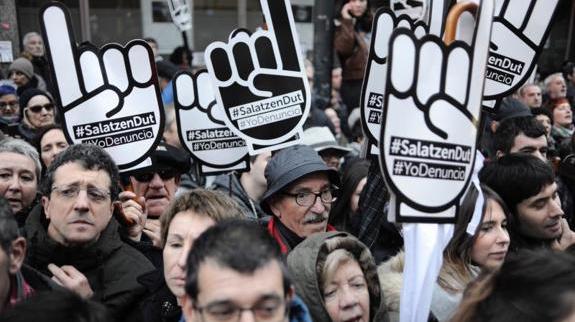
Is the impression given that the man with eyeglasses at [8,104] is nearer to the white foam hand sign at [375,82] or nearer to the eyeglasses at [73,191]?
the eyeglasses at [73,191]

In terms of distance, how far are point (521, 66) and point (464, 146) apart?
1.06 metres

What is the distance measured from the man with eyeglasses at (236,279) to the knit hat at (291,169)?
1.11 metres

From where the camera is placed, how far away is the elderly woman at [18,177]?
3080 mm

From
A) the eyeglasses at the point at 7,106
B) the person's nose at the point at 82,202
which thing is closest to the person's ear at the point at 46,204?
the person's nose at the point at 82,202

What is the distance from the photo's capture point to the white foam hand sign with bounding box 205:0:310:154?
327cm

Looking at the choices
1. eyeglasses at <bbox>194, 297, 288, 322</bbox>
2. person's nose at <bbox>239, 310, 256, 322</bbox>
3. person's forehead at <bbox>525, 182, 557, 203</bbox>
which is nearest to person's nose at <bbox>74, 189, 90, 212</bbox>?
eyeglasses at <bbox>194, 297, 288, 322</bbox>

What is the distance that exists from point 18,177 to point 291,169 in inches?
54.0

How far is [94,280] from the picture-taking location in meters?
2.54

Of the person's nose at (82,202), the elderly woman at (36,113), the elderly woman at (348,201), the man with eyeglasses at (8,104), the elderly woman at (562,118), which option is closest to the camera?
the person's nose at (82,202)

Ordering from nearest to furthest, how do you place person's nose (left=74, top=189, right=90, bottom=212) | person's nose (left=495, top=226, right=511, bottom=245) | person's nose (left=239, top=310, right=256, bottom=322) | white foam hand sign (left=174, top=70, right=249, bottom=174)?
person's nose (left=239, top=310, right=256, bottom=322) → person's nose (left=74, top=189, right=90, bottom=212) → person's nose (left=495, top=226, right=511, bottom=245) → white foam hand sign (left=174, top=70, right=249, bottom=174)

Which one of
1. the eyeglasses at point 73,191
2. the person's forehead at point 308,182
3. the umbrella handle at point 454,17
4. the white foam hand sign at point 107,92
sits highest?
the umbrella handle at point 454,17

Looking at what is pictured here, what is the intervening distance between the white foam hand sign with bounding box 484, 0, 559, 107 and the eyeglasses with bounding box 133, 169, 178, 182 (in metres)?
1.74

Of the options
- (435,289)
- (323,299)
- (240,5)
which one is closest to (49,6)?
(323,299)

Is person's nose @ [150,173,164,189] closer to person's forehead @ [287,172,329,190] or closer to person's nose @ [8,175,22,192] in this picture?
person's nose @ [8,175,22,192]
